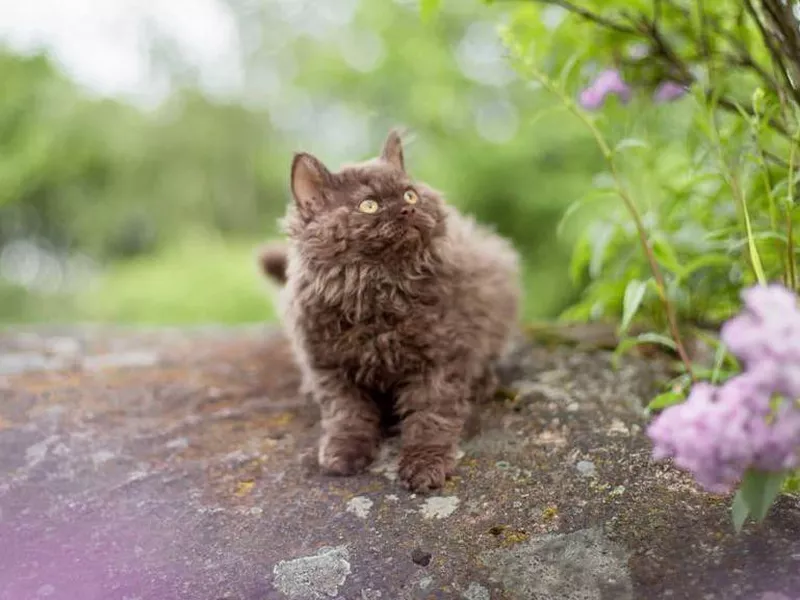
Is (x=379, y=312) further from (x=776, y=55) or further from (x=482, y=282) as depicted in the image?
(x=776, y=55)

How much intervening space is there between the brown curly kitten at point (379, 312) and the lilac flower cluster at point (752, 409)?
2.51 ft

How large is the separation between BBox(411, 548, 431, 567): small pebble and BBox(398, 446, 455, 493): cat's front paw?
0.22 m

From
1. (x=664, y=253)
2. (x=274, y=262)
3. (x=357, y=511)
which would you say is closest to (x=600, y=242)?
(x=664, y=253)

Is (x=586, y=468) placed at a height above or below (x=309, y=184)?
below

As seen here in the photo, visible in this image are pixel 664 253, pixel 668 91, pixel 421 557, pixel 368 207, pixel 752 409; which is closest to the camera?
pixel 752 409

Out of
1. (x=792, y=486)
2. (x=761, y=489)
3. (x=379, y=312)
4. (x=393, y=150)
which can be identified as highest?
(x=393, y=150)

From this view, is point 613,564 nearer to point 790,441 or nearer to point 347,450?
point 790,441

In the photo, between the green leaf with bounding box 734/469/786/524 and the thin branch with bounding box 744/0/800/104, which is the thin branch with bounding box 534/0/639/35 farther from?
the green leaf with bounding box 734/469/786/524

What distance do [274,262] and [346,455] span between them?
3.88 feet

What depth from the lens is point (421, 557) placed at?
146 cm

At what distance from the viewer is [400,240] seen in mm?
1816

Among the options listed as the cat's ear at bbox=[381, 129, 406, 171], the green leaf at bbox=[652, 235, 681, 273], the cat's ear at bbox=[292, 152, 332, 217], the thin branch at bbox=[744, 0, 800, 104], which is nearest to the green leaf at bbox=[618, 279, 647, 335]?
the green leaf at bbox=[652, 235, 681, 273]

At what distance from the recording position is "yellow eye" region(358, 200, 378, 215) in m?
1.81

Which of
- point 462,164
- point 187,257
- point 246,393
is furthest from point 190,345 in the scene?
point 187,257
